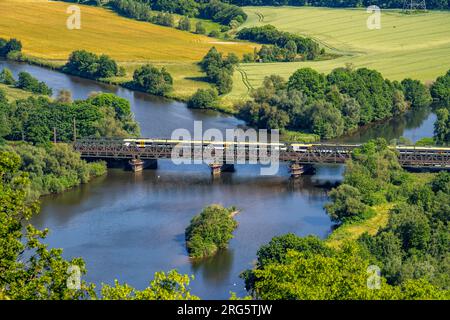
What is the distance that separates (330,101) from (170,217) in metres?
22.1

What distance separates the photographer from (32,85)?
209 feet

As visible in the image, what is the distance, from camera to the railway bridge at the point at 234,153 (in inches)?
1905

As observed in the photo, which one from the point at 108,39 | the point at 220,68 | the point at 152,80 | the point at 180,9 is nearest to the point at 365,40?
the point at 220,68

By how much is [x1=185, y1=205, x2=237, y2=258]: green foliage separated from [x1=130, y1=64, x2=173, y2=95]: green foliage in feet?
96.7

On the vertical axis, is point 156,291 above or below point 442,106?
below

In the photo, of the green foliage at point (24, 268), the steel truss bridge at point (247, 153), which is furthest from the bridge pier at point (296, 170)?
the green foliage at point (24, 268)

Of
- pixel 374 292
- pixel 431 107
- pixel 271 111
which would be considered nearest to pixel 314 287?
pixel 374 292

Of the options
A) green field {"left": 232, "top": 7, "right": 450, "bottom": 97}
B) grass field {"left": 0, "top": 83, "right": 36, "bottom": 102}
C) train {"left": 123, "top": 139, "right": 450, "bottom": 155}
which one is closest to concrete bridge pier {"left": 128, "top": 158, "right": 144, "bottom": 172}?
train {"left": 123, "top": 139, "right": 450, "bottom": 155}

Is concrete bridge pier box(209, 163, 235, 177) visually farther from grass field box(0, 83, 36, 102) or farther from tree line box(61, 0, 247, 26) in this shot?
tree line box(61, 0, 247, 26)

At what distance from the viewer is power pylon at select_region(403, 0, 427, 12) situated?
92188 mm

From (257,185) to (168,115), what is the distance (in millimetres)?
15606

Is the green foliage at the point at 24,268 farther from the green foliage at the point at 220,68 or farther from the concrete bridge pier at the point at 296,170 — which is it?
the green foliage at the point at 220,68

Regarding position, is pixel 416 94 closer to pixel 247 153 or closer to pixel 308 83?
pixel 308 83
